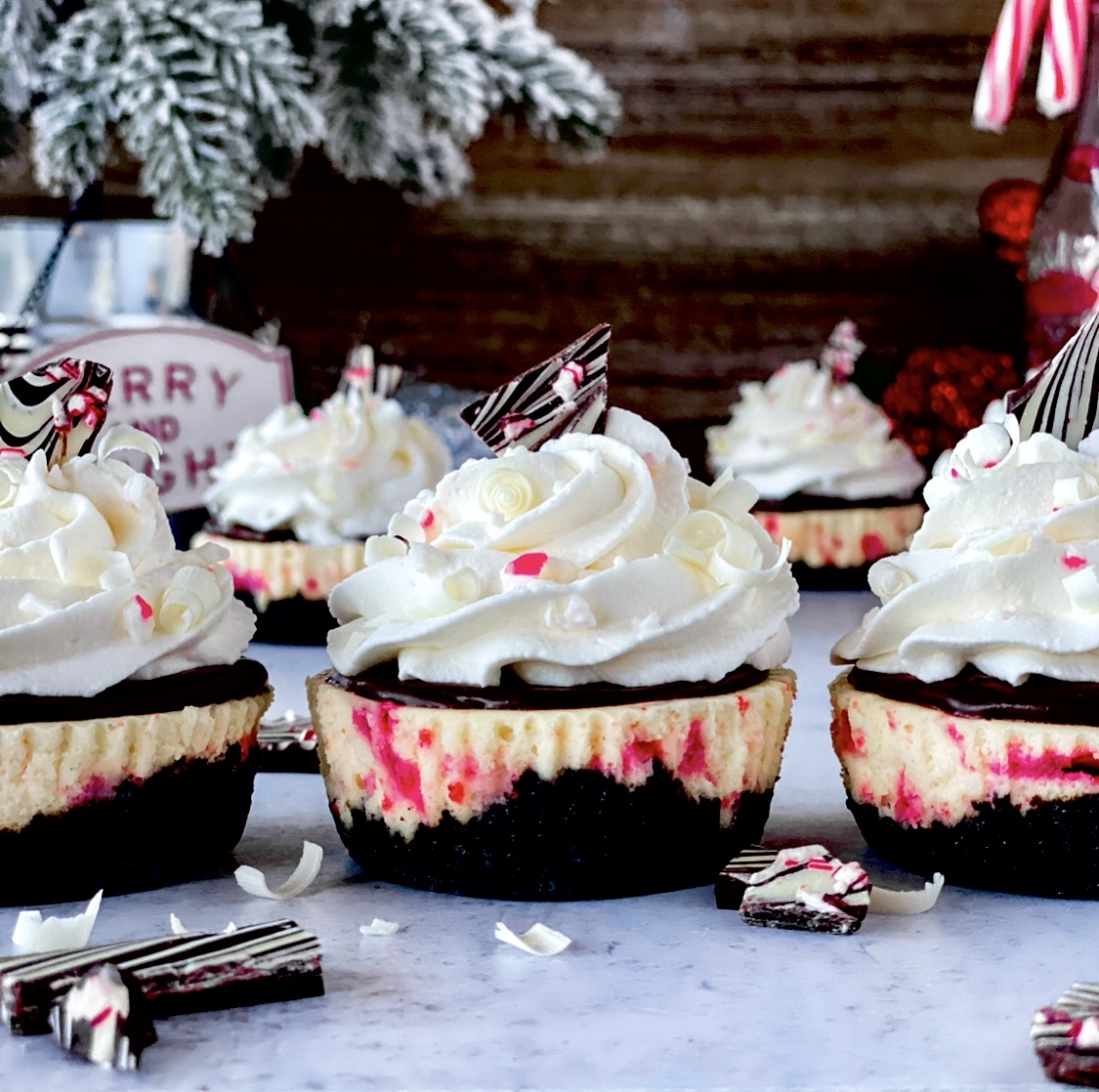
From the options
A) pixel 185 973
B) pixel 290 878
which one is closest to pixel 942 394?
pixel 290 878

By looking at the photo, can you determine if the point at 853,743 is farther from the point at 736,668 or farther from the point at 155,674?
the point at 155,674

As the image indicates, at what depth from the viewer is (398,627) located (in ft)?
5.82

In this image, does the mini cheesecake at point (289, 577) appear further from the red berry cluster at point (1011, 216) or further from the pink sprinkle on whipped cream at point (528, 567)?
the red berry cluster at point (1011, 216)

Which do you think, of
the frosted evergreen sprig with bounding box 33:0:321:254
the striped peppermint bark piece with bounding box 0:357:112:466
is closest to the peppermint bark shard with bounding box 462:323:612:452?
the striped peppermint bark piece with bounding box 0:357:112:466

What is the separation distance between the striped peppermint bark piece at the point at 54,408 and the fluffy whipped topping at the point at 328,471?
53.0 inches

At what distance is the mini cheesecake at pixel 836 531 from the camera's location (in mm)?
3795

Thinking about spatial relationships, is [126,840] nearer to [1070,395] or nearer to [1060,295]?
[1070,395]

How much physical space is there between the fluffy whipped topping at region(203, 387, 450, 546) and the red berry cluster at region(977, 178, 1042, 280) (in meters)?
1.44

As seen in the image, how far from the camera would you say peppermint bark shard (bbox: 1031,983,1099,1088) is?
126 cm

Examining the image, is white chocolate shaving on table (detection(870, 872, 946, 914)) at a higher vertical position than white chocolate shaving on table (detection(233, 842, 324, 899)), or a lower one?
higher

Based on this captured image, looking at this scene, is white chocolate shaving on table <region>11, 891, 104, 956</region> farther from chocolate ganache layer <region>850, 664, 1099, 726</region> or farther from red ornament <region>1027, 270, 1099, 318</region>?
red ornament <region>1027, 270, 1099, 318</region>

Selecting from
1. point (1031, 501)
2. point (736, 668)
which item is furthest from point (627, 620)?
point (1031, 501)

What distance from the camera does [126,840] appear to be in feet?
5.72

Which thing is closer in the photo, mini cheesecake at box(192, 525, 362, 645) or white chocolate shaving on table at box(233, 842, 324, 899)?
white chocolate shaving on table at box(233, 842, 324, 899)
